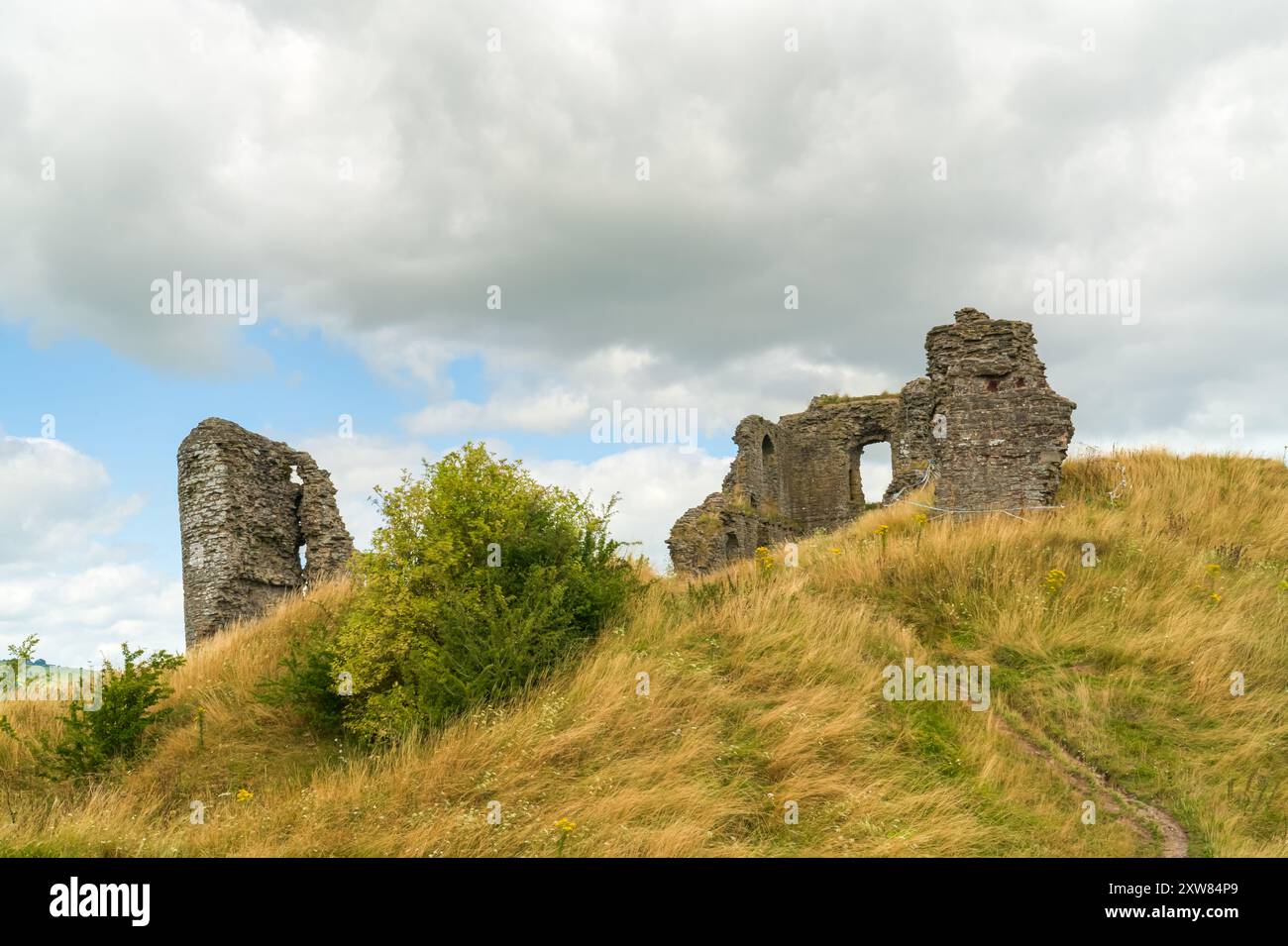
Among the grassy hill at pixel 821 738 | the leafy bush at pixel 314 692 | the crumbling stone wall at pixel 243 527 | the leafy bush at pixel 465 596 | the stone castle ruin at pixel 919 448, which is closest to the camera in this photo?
the grassy hill at pixel 821 738

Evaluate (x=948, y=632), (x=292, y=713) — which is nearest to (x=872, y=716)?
(x=948, y=632)

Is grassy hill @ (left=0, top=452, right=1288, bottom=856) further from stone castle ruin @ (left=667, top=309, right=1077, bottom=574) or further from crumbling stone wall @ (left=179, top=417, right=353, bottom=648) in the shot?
crumbling stone wall @ (left=179, top=417, right=353, bottom=648)

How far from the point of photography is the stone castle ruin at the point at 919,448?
16.9 meters

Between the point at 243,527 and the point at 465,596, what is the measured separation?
31.2 feet

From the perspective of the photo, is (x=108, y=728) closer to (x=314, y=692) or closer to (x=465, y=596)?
(x=314, y=692)

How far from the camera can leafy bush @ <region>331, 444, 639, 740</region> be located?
31.5 ft

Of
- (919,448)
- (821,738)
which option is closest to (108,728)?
(821,738)

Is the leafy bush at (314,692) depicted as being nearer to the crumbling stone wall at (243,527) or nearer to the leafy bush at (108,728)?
the leafy bush at (108,728)

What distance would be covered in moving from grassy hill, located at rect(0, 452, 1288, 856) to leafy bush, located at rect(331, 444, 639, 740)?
19.5 inches

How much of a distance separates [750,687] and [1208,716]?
5.18 m

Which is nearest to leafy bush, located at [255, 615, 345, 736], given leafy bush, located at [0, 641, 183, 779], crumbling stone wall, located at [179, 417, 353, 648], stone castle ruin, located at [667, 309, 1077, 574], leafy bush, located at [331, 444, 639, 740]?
leafy bush, located at [331, 444, 639, 740]

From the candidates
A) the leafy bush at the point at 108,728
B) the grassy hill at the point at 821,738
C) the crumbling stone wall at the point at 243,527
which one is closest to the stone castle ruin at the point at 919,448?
the grassy hill at the point at 821,738

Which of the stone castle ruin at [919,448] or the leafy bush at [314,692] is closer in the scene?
the leafy bush at [314,692]

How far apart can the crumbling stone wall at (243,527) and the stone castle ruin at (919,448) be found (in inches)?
332
